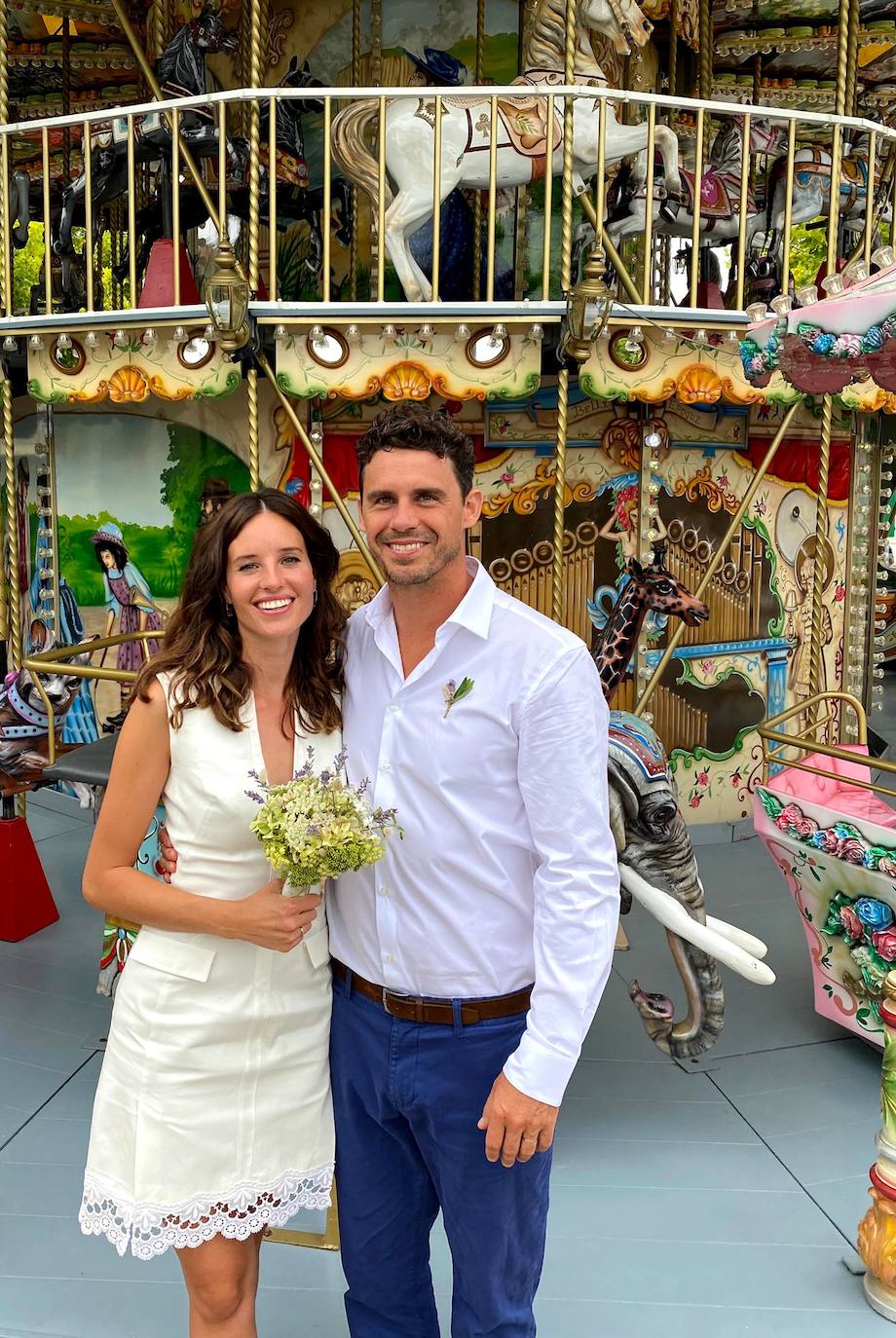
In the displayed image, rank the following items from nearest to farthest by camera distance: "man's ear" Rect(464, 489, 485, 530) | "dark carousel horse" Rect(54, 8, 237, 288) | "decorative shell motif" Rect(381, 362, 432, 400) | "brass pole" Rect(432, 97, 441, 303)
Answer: "man's ear" Rect(464, 489, 485, 530)
"brass pole" Rect(432, 97, 441, 303)
"decorative shell motif" Rect(381, 362, 432, 400)
"dark carousel horse" Rect(54, 8, 237, 288)

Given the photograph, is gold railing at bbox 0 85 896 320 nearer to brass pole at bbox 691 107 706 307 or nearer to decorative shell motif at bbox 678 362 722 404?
brass pole at bbox 691 107 706 307

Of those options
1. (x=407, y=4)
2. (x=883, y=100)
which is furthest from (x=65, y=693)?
(x=883, y=100)

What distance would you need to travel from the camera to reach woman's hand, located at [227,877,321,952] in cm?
228

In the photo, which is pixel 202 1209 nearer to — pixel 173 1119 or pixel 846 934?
pixel 173 1119

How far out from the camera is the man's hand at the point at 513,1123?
2104 millimetres

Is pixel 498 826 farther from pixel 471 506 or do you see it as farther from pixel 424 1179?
pixel 424 1179

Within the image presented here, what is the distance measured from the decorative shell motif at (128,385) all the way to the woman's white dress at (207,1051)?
451cm

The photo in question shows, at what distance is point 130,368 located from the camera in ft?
21.2

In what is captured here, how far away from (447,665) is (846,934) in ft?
10.2

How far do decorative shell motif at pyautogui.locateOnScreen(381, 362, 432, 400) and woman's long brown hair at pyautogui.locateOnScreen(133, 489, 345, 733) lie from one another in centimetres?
372

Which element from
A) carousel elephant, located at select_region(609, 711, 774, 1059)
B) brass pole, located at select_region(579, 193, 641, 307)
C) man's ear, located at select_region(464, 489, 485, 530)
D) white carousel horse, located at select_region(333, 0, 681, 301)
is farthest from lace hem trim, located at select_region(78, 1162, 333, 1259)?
white carousel horse, located at select_region(333, 0, 681, 301)

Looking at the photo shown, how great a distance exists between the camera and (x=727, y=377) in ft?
21.3

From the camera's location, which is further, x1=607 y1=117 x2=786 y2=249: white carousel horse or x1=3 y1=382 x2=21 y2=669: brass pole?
x1=607 y1=117 x2=786 y2=249: white carousel horse

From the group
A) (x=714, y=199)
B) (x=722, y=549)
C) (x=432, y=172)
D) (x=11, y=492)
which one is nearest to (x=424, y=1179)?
(x=722, y=549)
